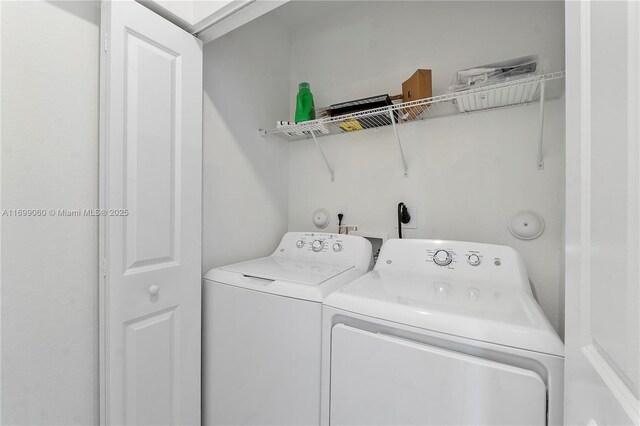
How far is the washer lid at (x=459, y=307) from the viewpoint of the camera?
28.7 inches

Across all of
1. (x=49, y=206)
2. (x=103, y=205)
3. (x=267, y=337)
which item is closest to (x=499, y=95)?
(x=267, y=337)

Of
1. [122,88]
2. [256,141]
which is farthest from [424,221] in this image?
[122,88]

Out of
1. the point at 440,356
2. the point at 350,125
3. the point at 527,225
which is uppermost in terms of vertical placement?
the point at 350,125

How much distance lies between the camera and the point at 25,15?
894 mm

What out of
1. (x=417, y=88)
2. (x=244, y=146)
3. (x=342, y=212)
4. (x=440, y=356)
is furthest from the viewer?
(x=342, y=212)

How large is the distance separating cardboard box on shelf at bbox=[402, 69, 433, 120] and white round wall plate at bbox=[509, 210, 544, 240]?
0.76 metres

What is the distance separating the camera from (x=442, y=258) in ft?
4.30

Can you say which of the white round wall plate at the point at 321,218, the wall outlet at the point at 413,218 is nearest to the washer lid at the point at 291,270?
the white round wall plate at the point at 321,218

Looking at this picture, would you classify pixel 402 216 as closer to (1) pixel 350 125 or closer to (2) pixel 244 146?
(1) pixel 350 125

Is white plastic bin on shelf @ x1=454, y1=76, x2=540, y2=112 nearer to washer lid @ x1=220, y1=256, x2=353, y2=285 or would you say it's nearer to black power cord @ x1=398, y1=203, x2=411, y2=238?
black power cord @ x1=398, y1=203, x2=411, y2=238

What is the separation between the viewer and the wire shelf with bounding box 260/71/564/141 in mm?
1214

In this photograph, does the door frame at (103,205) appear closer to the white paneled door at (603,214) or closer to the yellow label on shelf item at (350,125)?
the yellow label on shelf item at (350,125)

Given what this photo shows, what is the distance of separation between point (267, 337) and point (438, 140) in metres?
1.42

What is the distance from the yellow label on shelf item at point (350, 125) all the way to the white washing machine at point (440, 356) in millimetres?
1008
